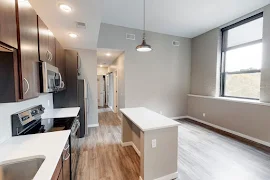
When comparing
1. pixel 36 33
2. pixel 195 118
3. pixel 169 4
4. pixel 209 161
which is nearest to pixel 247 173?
pixel 209 161

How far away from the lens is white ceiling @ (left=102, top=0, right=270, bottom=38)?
3.35m

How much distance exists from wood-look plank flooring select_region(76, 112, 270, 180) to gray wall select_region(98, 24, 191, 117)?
1.81 metres

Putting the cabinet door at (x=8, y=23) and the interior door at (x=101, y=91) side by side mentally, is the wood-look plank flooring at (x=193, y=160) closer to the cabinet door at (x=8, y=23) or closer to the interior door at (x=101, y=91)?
the cabinet door at (x=8, y=23)

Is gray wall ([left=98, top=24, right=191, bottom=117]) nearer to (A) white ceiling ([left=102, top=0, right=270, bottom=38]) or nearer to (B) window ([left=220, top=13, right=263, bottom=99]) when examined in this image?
(A) white ceiling ([left=102, top=0, right=270, bottom=38])

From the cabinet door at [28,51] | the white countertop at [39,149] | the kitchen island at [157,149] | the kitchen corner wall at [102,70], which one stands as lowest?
the kitchen island at [157,149]

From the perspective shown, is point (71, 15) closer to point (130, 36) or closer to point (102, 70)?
point (130, 36)

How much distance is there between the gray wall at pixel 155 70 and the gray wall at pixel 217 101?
1.38 ft

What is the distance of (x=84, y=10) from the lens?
77.3 inches

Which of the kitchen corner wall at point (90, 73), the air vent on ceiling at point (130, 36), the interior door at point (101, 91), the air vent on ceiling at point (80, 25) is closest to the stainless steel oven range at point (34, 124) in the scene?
the air vent on ceiling at point (80, 25)

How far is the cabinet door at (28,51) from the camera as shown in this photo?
44.9 inches

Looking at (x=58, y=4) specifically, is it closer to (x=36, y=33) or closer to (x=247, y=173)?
(x=36, y=33)

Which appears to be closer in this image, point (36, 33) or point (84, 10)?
point (36, 33)

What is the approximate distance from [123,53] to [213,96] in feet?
11.7

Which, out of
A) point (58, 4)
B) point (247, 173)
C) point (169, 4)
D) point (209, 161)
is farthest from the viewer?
point (169, 4)
